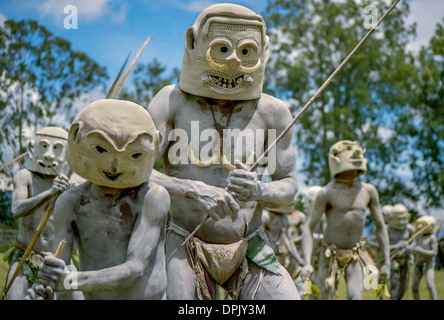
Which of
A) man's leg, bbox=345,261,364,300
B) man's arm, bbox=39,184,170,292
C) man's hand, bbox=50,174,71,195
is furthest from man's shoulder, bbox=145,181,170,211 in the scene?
man's leg, bbox=345,261,364,300

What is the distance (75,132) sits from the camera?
12.2 ft

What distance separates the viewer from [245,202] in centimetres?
439

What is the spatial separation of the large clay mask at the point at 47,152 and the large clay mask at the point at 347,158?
3193mm

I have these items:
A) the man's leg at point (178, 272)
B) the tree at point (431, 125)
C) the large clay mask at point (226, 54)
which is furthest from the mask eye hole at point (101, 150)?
the tree at point (431, 125)

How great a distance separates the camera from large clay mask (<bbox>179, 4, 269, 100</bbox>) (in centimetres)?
448

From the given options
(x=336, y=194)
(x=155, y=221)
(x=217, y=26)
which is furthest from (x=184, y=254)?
(x=336, y=194)

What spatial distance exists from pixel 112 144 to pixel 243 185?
83cm

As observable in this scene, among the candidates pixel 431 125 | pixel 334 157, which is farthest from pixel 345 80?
pixel 334 157

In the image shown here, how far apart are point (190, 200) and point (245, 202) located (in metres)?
0.34

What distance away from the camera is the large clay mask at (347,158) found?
838 centimetres

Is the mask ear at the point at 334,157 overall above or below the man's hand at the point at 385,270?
above

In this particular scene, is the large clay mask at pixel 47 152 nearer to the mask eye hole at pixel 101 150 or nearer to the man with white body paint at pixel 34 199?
the man with white body paint at pixel 34 199

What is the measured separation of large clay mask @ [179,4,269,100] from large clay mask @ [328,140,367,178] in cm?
400

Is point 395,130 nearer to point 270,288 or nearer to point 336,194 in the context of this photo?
point 336,194
